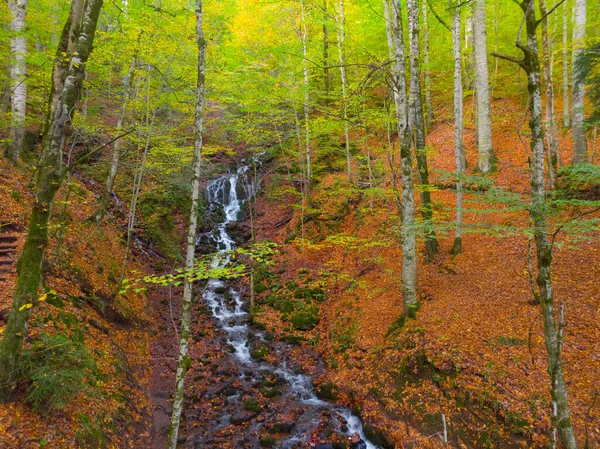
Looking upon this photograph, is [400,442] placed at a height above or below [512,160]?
below

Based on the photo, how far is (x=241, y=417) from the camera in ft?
26.9

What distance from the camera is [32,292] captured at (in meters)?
4.91

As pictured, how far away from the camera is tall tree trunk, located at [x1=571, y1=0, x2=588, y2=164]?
10039 mm

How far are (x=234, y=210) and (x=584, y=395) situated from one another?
1889cm

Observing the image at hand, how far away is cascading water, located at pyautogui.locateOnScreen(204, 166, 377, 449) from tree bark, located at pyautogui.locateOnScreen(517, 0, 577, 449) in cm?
419

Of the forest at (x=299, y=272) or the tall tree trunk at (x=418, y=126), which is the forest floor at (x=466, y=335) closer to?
the forest at (x=299, y=272)

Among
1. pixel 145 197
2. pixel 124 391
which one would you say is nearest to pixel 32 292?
pixel 124 391

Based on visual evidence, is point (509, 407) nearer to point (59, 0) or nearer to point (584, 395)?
point (584, 395)

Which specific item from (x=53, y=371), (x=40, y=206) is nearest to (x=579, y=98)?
(x=40, y=206)

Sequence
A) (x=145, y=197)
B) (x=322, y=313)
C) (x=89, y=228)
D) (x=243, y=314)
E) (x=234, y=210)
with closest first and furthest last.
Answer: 1. (x=89, y=228)
2. (x=322, y=313)
3. (x=243, y=314)
4. (x=145, y=197)
5. (x=234, y=210)

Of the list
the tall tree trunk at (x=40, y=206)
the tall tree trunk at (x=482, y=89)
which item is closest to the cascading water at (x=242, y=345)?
the tall tree trunk at (x=40, y=206)

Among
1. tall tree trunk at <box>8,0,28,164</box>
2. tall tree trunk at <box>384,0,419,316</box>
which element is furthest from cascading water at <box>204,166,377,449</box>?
tall tree trunk at <box>8,0,28,164</box>

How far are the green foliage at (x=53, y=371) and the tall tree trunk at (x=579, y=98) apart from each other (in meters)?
14.1

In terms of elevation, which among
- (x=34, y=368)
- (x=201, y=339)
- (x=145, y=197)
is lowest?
(x=201, y=339)
